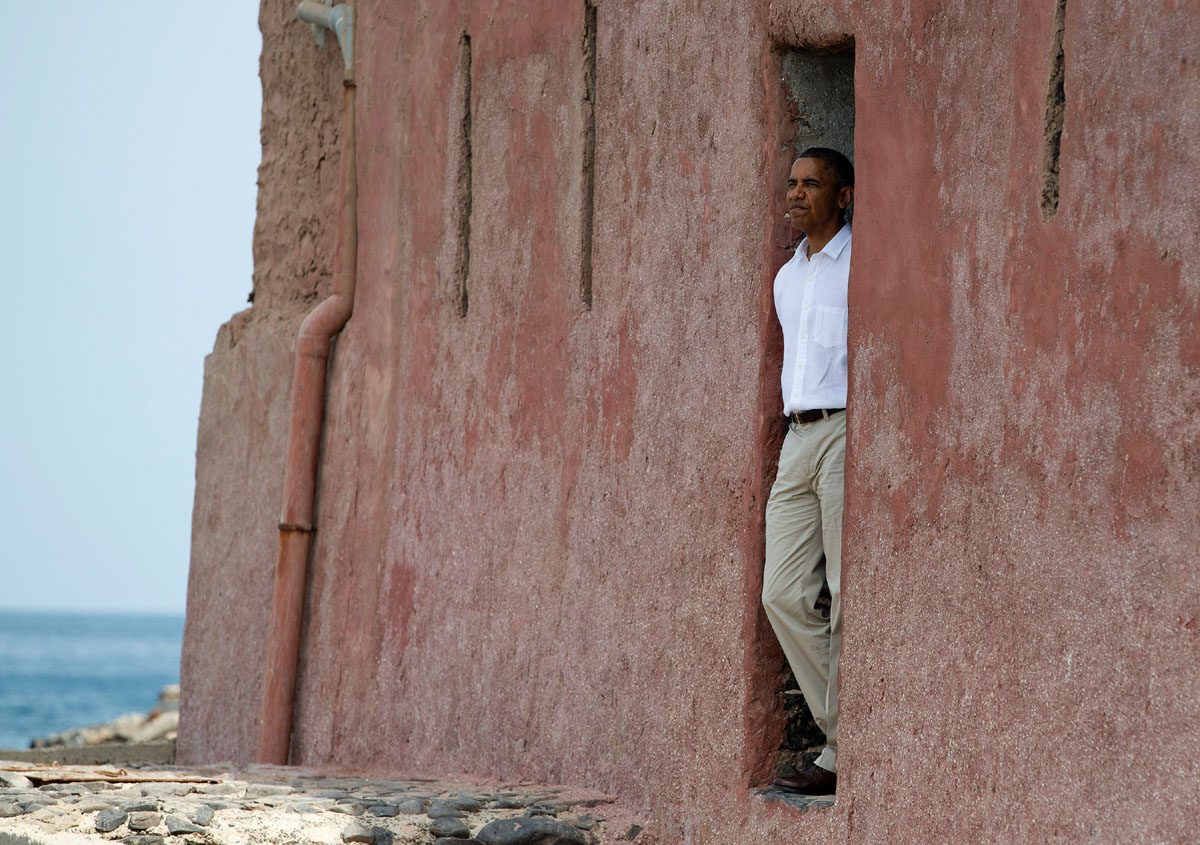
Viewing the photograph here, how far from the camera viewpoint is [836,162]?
4.91 meters

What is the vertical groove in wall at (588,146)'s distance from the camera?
593 centimetres

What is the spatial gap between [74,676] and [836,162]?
219ft

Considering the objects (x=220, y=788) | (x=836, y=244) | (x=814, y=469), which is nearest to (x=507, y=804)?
(x=220, y=788)

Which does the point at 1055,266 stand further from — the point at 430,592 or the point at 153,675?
the point at 153,675

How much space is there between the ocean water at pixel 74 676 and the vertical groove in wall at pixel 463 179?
9.60 meters

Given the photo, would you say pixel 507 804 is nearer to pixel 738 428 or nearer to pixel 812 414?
pixel 738 428

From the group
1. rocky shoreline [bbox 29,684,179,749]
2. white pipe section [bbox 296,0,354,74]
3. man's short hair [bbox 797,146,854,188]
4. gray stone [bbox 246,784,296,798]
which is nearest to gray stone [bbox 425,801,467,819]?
gray stone [bbox 246,784,296,798]

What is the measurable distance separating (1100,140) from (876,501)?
3.84ft

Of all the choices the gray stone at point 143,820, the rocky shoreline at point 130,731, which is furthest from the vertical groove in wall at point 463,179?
the rocky shoreline at point 130,731

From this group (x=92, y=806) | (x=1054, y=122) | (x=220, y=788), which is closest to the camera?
(x=1054, y=122)

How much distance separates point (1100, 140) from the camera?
3859 mm

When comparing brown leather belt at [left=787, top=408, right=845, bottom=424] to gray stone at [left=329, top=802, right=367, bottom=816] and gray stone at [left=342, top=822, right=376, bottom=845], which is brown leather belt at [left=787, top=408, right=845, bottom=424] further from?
gray stone at [left=329, top=802, right=367, bottom=816]

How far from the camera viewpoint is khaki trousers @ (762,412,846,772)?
477 centimetres

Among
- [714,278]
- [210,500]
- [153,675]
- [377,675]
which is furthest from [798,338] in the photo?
[153,675]
